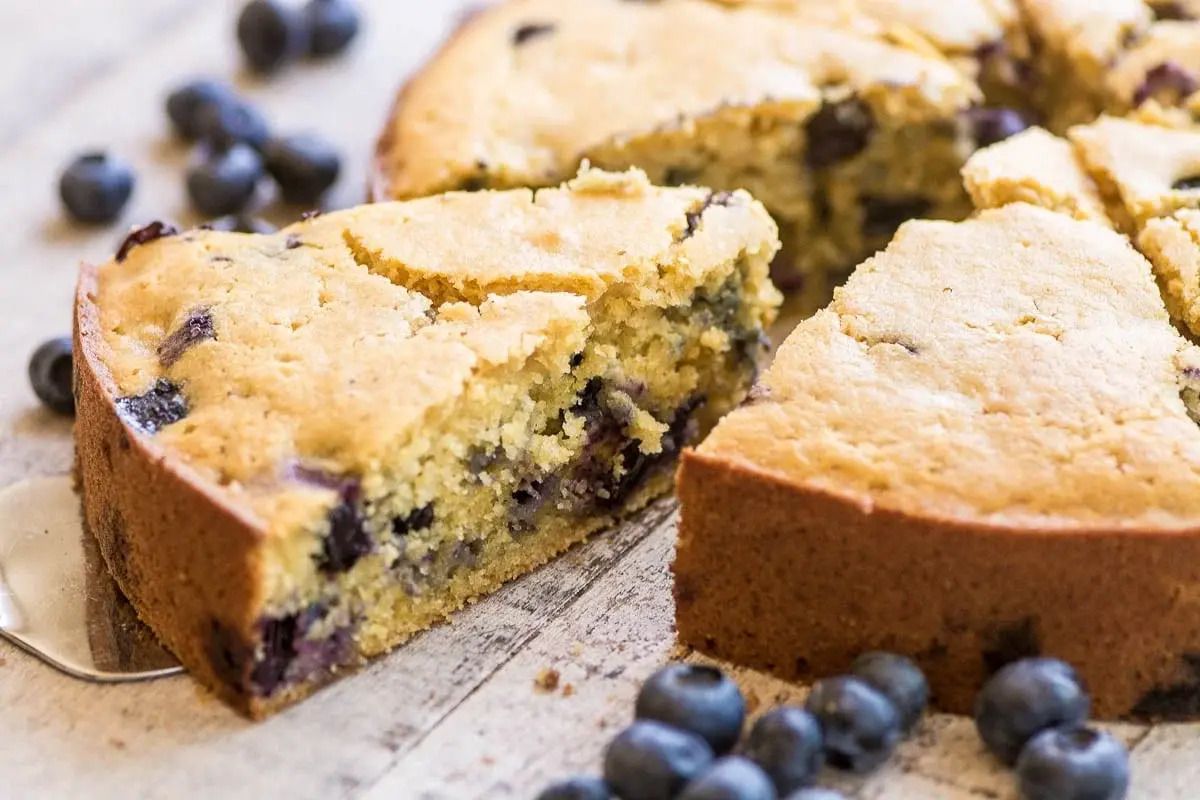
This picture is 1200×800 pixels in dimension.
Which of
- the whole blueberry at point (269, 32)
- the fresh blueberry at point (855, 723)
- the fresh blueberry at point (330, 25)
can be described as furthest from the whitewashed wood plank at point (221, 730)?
the fresh blueberry at point (330, 25)

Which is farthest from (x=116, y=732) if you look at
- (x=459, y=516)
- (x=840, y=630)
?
(x=840, y=630)

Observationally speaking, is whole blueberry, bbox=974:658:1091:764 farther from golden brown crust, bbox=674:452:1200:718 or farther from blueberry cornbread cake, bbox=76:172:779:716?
blueberry cornbread cake, bbox=76:172:779:716

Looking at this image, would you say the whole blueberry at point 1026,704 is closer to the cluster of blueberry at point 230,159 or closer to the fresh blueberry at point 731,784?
the fresh blueberry at point 731,784

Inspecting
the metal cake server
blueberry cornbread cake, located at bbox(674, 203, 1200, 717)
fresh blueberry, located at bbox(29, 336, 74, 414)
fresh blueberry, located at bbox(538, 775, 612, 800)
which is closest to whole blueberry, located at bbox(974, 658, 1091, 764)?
blueberry cornbread cake, located at bbox(674, 203, 1200, 717)

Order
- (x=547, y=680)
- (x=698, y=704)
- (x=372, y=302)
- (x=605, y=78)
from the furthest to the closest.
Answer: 1. (x=605, y=78)
2. (x=372, y=302)
3. (x=547, y=680)
4. (x=698, y=704)

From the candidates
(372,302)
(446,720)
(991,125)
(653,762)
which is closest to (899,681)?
(653,762)

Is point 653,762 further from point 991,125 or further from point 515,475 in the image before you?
point 991,125
